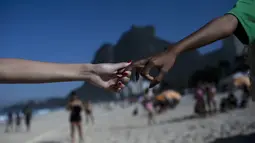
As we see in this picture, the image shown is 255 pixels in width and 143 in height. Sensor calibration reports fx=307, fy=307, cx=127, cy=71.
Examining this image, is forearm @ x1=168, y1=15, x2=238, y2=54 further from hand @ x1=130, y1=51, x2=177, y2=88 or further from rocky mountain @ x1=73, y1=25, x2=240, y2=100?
rocky mountain @ x1=73, y1=25, x2=240, y2=100

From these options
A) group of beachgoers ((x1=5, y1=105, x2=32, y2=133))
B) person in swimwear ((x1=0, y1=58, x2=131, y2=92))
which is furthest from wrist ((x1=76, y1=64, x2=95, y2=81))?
group of beachgoers ((x1=5, y1=105, x2=32, y2=133))

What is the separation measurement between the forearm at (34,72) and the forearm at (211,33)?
82cm

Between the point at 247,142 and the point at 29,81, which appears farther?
the point at 247,142

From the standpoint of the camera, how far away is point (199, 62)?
162 meters

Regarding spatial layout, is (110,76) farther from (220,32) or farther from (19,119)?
(19,119)

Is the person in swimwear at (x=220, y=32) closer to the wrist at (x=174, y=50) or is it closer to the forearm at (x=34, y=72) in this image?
the wrist at (x=174, y=50)

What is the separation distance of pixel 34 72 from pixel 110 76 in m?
0.85

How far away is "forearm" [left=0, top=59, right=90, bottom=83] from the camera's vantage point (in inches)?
71.0

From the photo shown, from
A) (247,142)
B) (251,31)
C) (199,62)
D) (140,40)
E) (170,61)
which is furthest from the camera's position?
(140,40)

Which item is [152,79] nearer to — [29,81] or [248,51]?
[248,51]

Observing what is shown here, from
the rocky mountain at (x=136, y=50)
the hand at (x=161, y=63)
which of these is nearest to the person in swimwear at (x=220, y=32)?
the hand at (x=161, y=63)

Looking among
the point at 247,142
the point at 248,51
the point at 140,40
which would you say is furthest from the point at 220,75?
the point at 140,40

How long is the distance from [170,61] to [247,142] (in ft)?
17.8

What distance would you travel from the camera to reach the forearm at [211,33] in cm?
162
